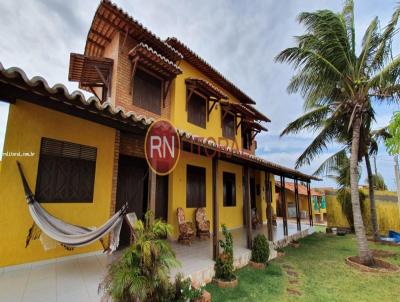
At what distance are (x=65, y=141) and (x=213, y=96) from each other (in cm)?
618

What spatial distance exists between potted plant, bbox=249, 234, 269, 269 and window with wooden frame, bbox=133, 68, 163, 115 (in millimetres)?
5243

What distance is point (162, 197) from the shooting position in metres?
7.58

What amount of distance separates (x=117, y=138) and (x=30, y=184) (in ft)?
7.01

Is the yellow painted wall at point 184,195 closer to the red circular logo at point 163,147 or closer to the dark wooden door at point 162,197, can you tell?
the dark wooden door at point 162,197

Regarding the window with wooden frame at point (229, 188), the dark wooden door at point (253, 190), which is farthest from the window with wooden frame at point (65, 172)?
the dark wooden door at point (253, 190)

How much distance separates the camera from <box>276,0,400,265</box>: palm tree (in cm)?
680

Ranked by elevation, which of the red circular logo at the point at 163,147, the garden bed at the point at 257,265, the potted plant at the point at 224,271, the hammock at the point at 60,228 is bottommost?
the garden bed at the point at 257,265

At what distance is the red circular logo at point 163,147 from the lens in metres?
4.97

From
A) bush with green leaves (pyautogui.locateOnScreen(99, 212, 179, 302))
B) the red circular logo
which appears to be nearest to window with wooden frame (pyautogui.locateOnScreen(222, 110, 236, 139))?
the red circular logo

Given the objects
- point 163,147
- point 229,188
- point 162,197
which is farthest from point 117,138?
point 229,188

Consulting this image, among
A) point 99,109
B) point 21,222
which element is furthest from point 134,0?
point 21,222

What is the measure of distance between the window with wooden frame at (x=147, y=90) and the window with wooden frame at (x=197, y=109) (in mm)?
Result: 1359

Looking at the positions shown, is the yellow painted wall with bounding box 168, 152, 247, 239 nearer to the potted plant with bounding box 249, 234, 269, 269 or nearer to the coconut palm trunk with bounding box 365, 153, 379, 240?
the potted plant with bounding box 249, 234, 269, 269

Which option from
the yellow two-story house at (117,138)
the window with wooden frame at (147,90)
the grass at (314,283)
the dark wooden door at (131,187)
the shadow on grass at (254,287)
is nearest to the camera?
the yellow two-story house at (117,138)
